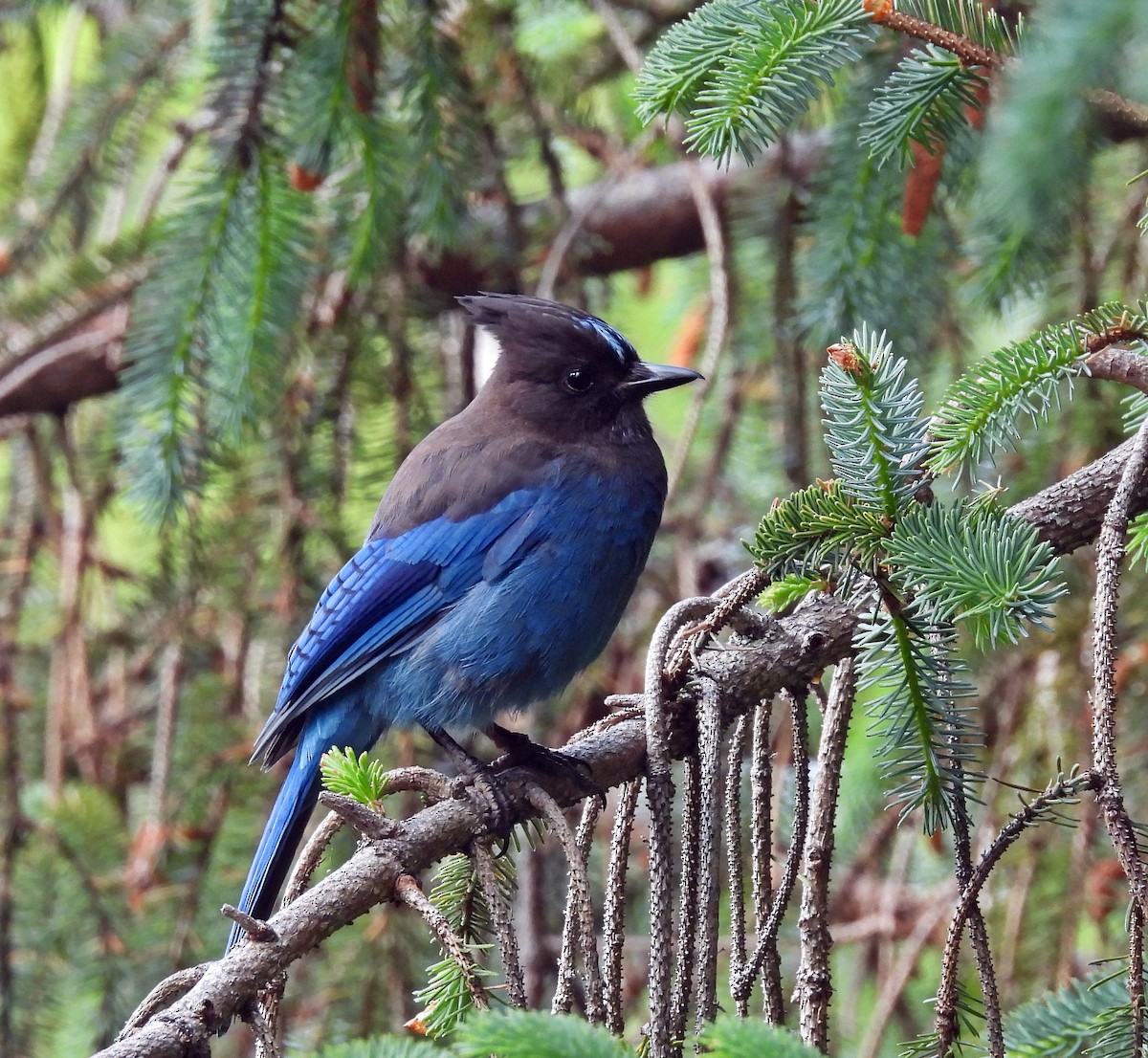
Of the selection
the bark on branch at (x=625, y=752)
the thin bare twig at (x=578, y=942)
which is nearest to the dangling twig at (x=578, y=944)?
the thin bare twig at (x=578, y=942)

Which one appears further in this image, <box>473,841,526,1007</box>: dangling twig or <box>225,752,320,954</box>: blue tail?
<box>225,752,320,954</box>: blue tail

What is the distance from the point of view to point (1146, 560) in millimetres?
1391

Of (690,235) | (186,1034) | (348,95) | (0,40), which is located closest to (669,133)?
(690,235)

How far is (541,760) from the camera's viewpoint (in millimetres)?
2162

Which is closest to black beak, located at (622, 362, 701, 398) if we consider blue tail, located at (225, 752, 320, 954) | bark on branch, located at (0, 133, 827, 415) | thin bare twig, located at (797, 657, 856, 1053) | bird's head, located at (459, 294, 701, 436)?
bird's head, located at (459, 294, 701, 436)

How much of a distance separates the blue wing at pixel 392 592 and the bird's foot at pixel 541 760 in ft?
0.90

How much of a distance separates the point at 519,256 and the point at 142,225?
0.84 metres

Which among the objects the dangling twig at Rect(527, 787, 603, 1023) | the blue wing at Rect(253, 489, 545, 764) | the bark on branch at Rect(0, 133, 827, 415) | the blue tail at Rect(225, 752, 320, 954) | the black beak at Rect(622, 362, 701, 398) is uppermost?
the bark on branch at Rect(0, 133, 827, 415)

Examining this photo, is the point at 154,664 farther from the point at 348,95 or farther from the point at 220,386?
the point at 348,95

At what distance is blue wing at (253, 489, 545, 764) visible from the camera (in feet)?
8.64

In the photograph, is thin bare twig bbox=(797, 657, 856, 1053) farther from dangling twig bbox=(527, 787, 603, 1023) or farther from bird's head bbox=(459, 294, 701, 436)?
bird's head bbox=(459, 294, 701, 436)

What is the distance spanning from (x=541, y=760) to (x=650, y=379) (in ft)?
2.98

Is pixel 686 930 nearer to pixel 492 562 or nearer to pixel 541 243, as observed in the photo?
pixel 492 562

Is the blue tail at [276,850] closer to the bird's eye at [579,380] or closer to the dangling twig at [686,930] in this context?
the bird's eye at [579,380]
